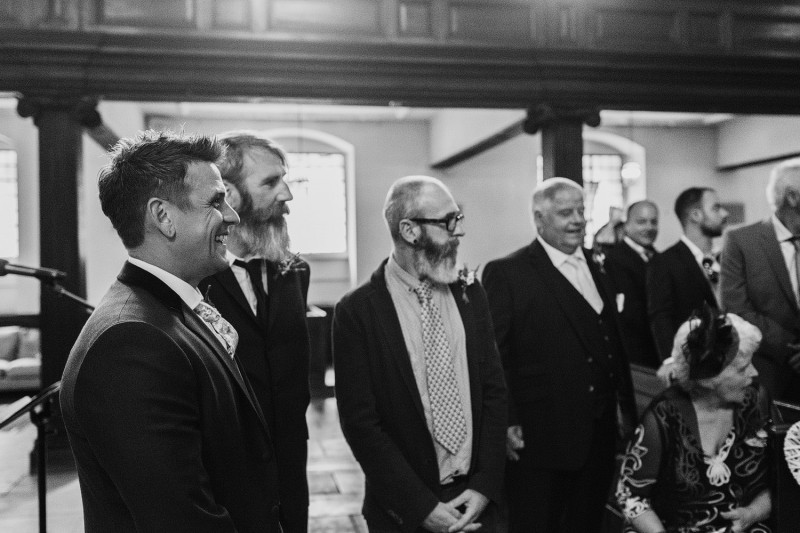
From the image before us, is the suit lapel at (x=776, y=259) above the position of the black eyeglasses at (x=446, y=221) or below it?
below

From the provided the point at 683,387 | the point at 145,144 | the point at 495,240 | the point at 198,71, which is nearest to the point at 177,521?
the point at 145,144

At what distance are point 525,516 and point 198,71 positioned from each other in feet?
13.8

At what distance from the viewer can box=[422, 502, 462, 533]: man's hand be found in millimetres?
2438

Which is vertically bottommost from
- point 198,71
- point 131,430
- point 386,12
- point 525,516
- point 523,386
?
point 525,516

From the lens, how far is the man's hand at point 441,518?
2.44m

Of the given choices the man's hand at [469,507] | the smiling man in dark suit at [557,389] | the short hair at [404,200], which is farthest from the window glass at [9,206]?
the man's hand at [469,507]

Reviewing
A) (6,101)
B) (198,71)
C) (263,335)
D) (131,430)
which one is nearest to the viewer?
(131,430)

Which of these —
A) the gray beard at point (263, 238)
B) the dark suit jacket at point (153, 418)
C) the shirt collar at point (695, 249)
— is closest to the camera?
the dark suit jacket at point (153, 418)

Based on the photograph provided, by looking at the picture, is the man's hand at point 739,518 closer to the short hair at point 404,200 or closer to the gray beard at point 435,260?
the gray beard at point 435,260

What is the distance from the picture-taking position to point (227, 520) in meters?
1.40

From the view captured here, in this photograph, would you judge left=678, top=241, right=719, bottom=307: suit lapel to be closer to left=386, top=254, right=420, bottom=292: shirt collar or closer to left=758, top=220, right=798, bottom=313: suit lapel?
left=758, top=220, right=798, bottom=313: suit lapel

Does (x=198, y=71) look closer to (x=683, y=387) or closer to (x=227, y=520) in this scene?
(x=683, y=387)

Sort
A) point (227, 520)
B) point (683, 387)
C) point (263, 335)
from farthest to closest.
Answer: point (683, 387) → point (263, 335) → point (227, 520)

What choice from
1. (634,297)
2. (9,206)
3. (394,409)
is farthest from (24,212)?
(394,409)
